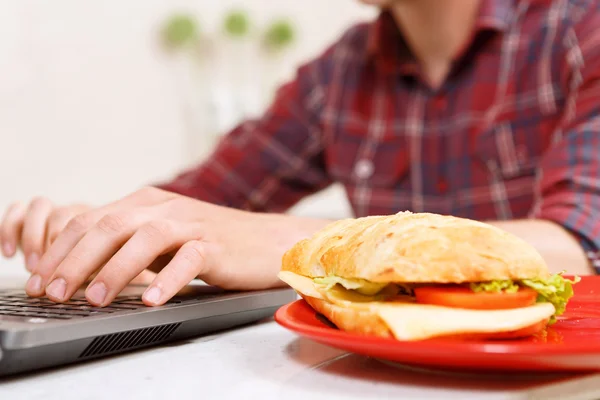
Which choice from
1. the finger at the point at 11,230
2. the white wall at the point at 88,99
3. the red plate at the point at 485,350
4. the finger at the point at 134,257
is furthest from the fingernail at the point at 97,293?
the white wall at the point at 88,99

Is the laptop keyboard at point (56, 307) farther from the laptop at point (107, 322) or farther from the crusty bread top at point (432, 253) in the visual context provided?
the crusty bread top at point (432, 253)

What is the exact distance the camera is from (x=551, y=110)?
1.42 meters

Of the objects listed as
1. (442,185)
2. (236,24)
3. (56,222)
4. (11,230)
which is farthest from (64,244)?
(236,24)

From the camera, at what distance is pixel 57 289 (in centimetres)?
63

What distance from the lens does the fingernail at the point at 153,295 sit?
24.0 inches

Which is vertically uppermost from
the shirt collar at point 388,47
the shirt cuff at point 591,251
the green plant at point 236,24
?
the green plant at point 236,24

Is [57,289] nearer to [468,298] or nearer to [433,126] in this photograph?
[468,298]

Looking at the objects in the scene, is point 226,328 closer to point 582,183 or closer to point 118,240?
point 118,240

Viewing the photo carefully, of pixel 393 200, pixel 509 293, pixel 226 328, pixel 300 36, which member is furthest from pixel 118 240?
pixel 300 36

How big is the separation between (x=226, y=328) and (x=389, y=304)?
228mm

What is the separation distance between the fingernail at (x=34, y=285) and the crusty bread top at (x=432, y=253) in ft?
0.99

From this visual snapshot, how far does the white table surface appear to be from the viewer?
0.45 m

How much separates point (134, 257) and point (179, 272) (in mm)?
43

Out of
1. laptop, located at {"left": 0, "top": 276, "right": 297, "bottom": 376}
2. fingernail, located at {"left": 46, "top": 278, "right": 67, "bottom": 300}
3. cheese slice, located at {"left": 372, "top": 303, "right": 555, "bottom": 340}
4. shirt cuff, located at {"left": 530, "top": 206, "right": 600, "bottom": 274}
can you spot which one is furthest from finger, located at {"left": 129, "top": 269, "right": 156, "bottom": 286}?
shirt cuff, located at {"left": 530, "top": 206, "right": 600, "bottom": 274}
